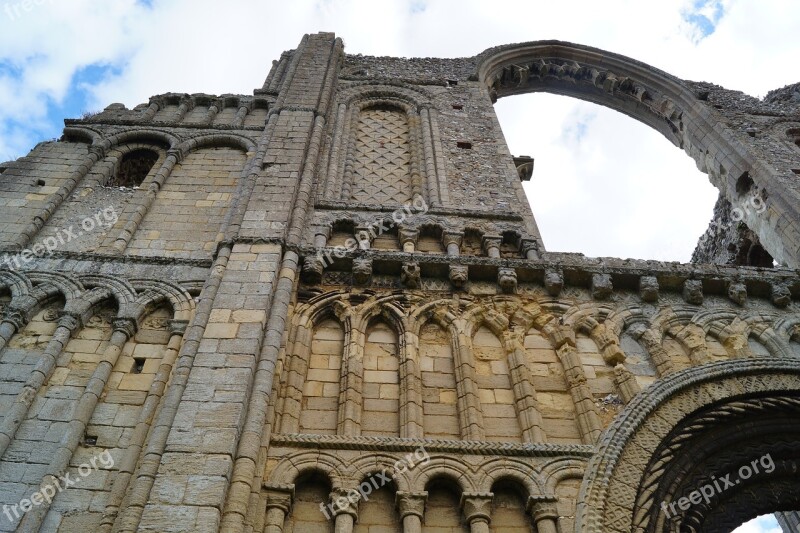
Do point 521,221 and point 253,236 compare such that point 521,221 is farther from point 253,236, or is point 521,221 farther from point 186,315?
point 186,315

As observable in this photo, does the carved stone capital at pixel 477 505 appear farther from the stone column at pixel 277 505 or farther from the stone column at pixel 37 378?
the stone column at pixel 37 378

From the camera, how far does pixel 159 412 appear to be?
551 centimetres

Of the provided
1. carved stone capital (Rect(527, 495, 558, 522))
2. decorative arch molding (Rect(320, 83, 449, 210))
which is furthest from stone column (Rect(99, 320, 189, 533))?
decorative arch molding (Rect(320, 83, 449, 210))

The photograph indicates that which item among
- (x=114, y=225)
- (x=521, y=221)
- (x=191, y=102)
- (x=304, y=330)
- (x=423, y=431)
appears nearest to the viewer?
(x=423, y=431)

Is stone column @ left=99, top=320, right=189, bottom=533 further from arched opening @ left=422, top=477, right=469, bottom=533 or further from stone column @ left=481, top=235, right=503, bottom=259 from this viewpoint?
stone column @ left=481, top=235, right=503, bottom=259

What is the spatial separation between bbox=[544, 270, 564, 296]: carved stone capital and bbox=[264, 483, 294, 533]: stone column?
13.2 feet

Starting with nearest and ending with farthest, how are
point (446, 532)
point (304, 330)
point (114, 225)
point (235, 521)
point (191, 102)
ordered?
point (235, 521)
point (446, 532)
point (304, 330)
point (114, 225)
point (191, 102)

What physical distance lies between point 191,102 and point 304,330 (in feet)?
25.1

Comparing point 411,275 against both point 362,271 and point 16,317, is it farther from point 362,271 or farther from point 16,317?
point 16,317

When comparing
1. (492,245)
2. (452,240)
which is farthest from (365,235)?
(492,245)

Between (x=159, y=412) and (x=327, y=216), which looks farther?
(x=327, y=216)

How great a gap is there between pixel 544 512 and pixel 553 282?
318 centimetres

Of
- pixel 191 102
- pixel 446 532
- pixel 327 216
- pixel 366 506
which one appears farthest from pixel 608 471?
pixel 191 102

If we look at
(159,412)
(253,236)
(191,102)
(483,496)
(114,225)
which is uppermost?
(191,102)
